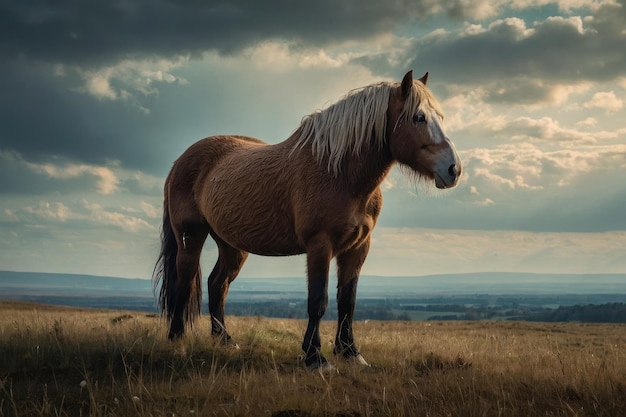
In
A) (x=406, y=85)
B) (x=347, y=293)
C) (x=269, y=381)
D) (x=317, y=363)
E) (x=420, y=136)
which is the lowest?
(x=269, y=381)

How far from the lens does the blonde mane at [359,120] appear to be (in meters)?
7.68

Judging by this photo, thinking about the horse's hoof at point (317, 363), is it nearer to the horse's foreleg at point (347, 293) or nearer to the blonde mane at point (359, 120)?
the horse's foreleg at point (347, 293)

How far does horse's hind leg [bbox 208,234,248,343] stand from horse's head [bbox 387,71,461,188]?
12.9 feet

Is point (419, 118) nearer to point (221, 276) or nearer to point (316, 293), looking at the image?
point (316, 293)

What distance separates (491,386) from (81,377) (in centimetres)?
490

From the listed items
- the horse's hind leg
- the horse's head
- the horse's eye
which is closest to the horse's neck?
the horse's head

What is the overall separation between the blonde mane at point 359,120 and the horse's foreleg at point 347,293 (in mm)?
Result: 1346

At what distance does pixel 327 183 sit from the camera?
787 cm

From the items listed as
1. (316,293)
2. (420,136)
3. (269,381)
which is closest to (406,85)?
(420,136)

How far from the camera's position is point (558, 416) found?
222 inches

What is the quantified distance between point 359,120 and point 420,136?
0.86m

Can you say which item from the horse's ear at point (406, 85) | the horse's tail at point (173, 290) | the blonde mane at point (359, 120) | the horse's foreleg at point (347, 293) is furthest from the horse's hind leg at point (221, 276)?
the horse's ear at point (406, 85)

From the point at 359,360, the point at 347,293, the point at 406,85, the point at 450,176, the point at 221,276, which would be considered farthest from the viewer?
the point at 221,276

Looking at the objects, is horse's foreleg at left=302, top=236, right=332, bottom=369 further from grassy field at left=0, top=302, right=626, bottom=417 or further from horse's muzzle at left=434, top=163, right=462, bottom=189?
horse's muzzle at left=434, top=163, right=462, bottom=189
